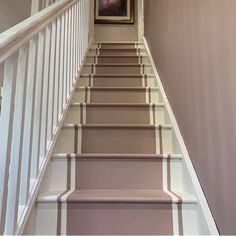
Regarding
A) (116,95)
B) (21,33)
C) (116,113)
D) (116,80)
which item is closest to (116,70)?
(116,80)

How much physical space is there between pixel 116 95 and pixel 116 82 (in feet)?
1.08

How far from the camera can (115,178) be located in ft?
5.81

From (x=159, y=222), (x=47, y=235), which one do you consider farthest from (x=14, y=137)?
(x=159, y=222)

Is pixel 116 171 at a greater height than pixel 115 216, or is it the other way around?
pixel 116 171

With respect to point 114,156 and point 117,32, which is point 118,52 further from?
point 114,156

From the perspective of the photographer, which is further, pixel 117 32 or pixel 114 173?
pixel 117 32

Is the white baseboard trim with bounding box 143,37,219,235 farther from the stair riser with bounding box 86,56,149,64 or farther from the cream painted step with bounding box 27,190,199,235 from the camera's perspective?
the stair riser with bounding box 86,56,149,64

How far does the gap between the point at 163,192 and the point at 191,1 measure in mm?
1019

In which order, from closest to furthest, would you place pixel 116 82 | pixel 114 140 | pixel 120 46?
pixel 114 140, pixel 116 82, pixel 120 46

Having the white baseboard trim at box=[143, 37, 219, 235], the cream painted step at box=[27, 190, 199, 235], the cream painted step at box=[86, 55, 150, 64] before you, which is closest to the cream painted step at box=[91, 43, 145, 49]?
the cream painted step at box=[86, 55, 150, 64]

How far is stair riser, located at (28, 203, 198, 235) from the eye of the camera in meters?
1.45

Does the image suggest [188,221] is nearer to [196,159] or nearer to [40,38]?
[196,159]

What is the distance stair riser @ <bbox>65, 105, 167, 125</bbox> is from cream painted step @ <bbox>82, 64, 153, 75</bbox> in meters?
0.92

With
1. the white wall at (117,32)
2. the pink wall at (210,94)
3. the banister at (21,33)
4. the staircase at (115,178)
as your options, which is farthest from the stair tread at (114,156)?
the white wall at (117,32)
